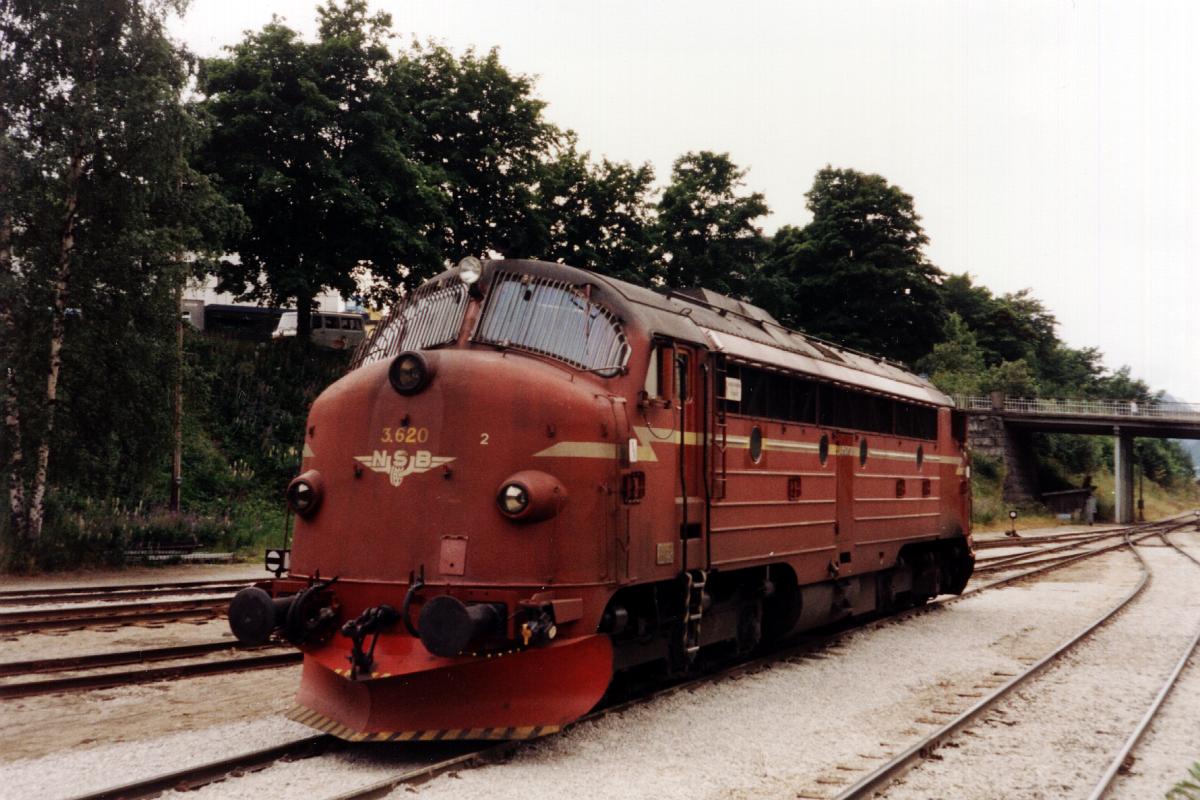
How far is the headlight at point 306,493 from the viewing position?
26.6 ft

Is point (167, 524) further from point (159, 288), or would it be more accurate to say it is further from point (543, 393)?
point (543, 393)

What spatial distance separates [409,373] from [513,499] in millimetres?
1342

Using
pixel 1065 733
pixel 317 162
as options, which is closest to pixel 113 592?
pixel 1065 733

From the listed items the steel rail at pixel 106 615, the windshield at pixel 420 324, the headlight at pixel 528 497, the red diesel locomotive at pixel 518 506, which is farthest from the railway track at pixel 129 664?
the headlight at pixel 528 497

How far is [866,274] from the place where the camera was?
50938 millimetres

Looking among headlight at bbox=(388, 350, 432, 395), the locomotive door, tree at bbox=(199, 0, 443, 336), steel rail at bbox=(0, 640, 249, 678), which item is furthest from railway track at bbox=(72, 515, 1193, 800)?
tree at bbox=(199, 0, 443, 336)

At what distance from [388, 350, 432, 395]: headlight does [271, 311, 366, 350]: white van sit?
97.9ft

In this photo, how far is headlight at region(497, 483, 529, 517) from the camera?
7191 millimetres

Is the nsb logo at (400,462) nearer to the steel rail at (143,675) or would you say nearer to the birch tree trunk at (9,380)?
the steel rail at (143,675)

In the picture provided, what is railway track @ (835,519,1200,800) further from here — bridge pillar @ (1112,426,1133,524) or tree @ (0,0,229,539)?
bridge pillar @ (1112,426,1133,524)

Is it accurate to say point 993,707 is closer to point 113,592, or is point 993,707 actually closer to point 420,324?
point 420,324

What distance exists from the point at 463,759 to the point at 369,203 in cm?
2427

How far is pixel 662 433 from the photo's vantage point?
8.52 meters

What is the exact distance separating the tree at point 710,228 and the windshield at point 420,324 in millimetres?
31757
